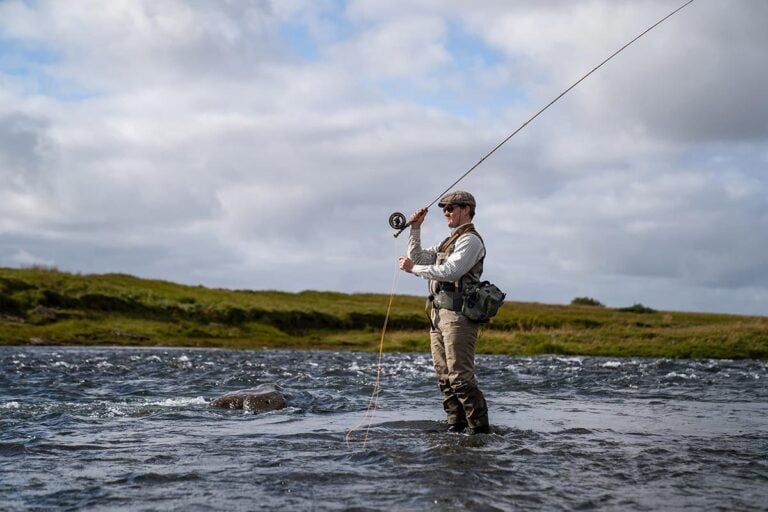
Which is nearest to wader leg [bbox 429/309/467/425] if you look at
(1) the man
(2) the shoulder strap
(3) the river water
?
(1) the man

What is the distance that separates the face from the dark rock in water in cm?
525

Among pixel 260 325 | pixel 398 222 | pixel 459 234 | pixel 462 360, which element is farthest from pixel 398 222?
pixel 260 325

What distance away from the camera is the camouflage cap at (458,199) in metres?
10.1

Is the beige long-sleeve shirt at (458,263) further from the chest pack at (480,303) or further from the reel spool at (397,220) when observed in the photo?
the reel spool at (397,220)

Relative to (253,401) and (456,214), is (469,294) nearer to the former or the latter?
(456,214)

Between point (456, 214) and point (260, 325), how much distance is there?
41.4 metres

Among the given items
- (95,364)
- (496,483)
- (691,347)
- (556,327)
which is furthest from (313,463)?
(556,327)

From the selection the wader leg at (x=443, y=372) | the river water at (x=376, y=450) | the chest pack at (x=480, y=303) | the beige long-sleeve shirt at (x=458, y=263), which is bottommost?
the river water at (x=376, y=450)

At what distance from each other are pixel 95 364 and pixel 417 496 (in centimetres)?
1960

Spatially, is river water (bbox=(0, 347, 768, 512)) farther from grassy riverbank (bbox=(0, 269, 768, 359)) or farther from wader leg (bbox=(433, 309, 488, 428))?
grassy riverbank (bbox=(0, 269, 768, 359))

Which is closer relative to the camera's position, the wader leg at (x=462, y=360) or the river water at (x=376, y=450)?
the river water at (x=376, y=450)

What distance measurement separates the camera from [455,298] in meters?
9.86

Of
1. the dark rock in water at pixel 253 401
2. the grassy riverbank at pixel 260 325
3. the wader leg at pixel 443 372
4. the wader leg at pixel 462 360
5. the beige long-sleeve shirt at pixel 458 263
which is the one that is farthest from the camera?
the grassy riverbank at pixel 260 325

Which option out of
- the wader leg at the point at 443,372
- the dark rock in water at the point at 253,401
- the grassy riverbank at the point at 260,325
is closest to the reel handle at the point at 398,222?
the wader leg at the point at 443,372
